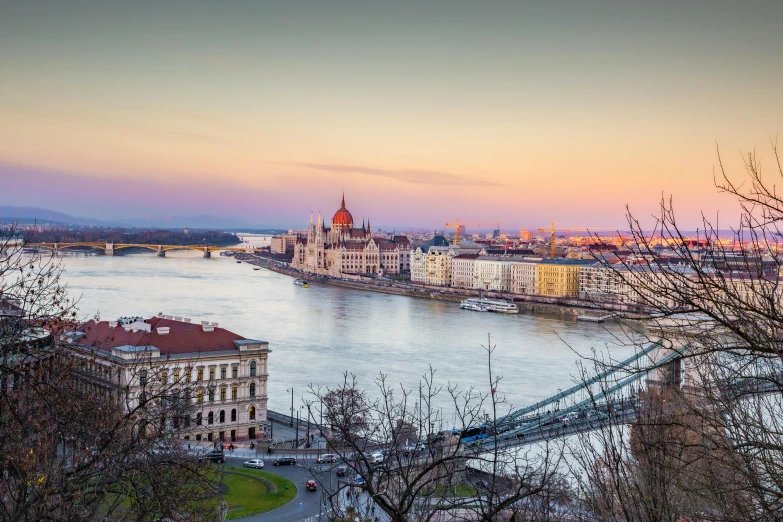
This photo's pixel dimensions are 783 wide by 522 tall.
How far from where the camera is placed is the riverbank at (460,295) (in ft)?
65.9

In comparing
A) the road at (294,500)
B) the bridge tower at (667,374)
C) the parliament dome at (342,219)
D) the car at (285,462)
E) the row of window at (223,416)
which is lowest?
the road at (294,500)

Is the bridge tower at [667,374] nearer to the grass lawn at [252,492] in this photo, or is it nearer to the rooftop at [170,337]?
the grass lawn at [252,492]

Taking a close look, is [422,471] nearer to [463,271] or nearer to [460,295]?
[460,295]

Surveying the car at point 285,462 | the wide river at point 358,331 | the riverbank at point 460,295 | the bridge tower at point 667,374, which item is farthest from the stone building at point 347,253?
the bridge tower at point 667,374

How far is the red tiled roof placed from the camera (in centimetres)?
748

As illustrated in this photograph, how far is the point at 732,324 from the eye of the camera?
129cm

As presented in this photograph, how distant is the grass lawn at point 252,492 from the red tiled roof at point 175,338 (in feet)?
5.45

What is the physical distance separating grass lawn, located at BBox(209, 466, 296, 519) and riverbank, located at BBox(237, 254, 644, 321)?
9.51 meters

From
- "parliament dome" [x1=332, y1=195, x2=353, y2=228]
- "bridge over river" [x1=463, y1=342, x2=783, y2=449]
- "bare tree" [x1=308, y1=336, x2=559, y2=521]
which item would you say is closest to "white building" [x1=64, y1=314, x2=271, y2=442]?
"bridge over river" [x1=463, y1=342, x2=783, y2=449]

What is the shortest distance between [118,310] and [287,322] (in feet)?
10.2

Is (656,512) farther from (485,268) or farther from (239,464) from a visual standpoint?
(485,268)

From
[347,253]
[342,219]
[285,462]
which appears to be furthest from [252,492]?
[342,219]

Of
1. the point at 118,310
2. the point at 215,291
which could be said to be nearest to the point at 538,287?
the point at 215,291

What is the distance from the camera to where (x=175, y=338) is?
25.2ft
